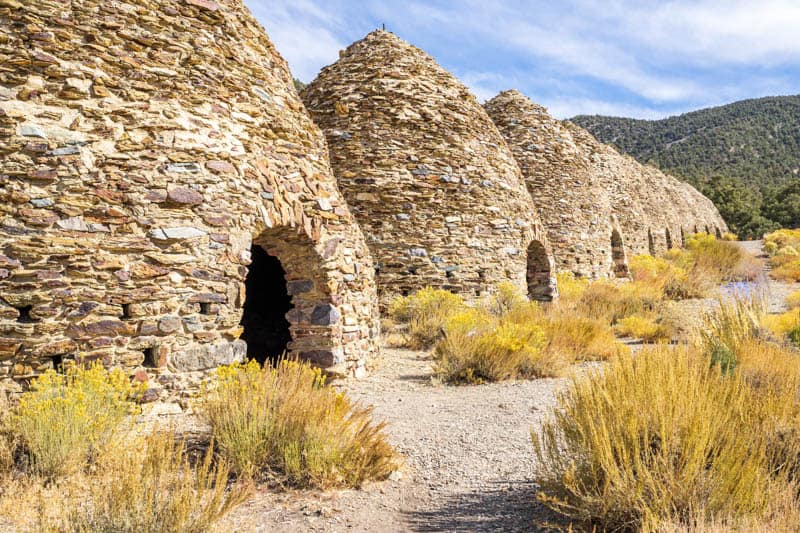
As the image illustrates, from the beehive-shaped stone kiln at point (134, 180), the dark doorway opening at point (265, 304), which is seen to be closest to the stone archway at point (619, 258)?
the dark doorway opening at point (265, 304)

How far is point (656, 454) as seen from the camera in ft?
8.54

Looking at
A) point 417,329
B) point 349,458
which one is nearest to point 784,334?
point 417,329

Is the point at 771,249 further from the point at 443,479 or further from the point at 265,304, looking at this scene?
the point at 443,479

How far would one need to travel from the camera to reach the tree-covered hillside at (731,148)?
45.3 metres

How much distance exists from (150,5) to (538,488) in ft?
17.1

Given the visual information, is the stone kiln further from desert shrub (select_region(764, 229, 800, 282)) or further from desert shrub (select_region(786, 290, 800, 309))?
desert shrub (select_region(786, 290, 800, 309))

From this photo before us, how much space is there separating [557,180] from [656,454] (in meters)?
12.2

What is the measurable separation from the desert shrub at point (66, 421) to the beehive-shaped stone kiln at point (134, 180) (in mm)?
598

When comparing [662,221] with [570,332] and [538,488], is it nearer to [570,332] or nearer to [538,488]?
[570,332]

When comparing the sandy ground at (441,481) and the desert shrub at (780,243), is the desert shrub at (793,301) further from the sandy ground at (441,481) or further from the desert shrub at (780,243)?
the desert shrub at (780,243)

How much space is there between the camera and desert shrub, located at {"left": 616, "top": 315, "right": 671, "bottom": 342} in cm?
861

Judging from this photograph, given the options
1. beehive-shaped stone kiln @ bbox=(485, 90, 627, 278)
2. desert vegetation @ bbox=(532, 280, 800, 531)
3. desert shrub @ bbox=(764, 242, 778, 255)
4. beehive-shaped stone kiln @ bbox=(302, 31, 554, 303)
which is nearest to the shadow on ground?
desert vegetation @ bbox=(532, 280, 800, 531)

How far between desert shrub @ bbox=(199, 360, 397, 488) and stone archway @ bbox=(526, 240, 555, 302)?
8611 millimetres

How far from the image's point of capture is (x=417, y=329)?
802 cm
